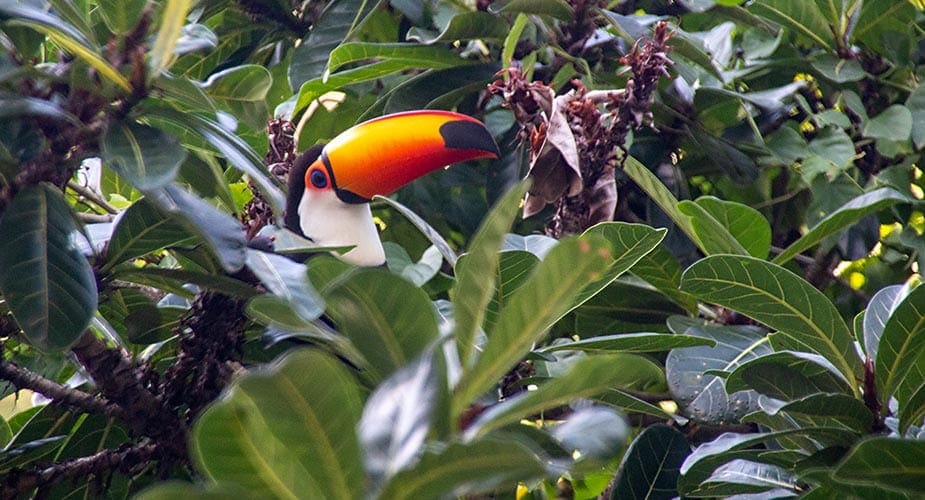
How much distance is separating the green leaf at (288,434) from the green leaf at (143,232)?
0.53 m

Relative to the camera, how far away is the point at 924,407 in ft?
3.63

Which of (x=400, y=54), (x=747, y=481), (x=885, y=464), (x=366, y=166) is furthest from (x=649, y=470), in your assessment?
(x=400, y=54)

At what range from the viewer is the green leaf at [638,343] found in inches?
46.0

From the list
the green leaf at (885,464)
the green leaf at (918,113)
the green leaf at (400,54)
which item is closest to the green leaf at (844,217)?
the green leaf at (918,113)

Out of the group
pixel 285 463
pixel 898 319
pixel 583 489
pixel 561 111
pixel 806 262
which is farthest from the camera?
pixel 806 262

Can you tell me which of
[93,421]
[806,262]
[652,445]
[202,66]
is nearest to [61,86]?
[93,421]

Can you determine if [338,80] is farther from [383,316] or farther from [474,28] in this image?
[383,316]

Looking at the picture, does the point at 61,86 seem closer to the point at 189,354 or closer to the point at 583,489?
the point at 189,354

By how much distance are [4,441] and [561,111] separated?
93 cm

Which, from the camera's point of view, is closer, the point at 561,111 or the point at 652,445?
the point at 652,445

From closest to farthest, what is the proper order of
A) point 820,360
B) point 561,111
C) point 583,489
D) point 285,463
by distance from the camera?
point 285,463 → point 820,360 → point 561,111 → point 583,489

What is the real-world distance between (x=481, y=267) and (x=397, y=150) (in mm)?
951

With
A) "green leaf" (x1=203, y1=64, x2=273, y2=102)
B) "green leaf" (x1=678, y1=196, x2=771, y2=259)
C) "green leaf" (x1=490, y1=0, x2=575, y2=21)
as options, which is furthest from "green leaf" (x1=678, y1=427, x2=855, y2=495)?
"green leaf" (x1=490, y1=0, x2=575, y2=21)

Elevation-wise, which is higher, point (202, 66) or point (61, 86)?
point (61, 86)
